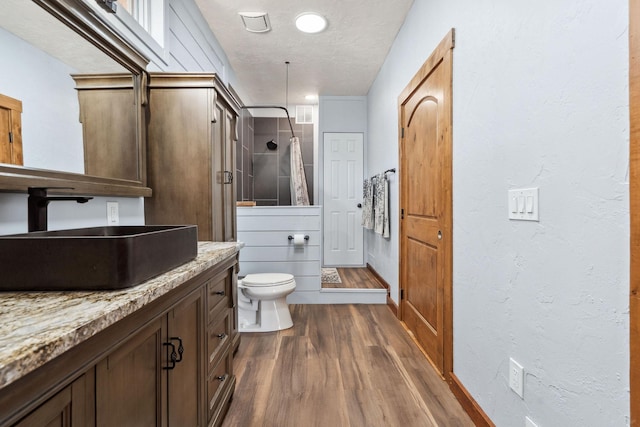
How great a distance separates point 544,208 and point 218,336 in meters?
1.39

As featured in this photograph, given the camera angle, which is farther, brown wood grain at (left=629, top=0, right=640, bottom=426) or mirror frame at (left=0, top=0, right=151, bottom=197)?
mirror frame at (left=0, top=0, right=151, bottom=197)

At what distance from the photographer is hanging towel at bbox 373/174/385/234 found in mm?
3420

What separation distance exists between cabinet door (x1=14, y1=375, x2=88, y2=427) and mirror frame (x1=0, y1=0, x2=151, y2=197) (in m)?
0.71

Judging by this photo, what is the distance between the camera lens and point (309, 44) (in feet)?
10.4

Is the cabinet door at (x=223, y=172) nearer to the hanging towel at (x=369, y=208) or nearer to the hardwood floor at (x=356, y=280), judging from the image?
the hardwood floor at (x=356, y=280)

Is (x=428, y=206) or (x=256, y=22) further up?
(x=256, y=22)

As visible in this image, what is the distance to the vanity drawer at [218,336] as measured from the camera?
4.51 feet

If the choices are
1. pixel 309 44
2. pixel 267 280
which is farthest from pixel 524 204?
pixel 309 44

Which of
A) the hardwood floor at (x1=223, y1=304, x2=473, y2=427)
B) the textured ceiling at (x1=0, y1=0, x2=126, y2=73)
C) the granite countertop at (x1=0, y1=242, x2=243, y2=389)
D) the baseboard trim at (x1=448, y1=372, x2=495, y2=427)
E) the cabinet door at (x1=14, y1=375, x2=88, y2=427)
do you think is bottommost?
the hardwood floor at (x1=223, y1=304, x2=473, y2=427)

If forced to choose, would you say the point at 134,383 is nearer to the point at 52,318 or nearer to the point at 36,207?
the point at 52,318

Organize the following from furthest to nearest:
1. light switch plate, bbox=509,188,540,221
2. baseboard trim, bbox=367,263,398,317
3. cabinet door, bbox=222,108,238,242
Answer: baseboard trim, bbox=367,263,398,317
cabinet door, bbox=222,108,238,242
light switch plate, bbox=509,188,540,221

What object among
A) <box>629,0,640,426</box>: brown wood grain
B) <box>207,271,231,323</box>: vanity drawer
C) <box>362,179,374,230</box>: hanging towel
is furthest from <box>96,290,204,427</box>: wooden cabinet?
<box>362,179,374,230</box>: hanging towel

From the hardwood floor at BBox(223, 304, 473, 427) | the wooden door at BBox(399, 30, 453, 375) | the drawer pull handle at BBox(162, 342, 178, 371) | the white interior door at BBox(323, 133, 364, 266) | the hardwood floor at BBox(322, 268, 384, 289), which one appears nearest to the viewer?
the drawer pull handle at BBox(162, 342, 178, 371)

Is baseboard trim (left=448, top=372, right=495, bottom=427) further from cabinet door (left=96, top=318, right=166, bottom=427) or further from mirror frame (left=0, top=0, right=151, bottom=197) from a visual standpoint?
mirror frame (left=0, top=0, right=151, bottom=197)
